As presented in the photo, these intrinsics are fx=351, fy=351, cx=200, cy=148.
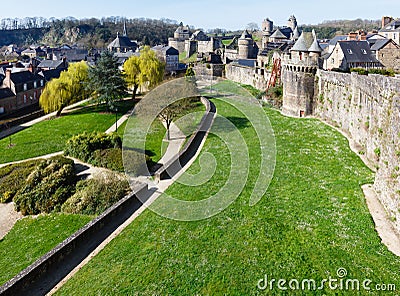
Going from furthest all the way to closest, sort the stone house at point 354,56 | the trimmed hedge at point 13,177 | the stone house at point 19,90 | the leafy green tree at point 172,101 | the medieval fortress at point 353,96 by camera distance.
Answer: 1. the stone house at point 19,90
2. the stone house at point 354,56
3. the leafy green tree at point 172,101
4. the trimmed hedge at point 13,177
5. the medieval fortress at point 353,96

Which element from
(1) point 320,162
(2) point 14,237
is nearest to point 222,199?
(1) point 320,162

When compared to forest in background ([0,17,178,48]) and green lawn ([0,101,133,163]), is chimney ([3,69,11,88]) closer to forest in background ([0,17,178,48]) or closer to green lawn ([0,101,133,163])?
green lawn ([0,101,133,163])

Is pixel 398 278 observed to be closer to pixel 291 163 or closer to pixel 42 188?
pixel 291 163

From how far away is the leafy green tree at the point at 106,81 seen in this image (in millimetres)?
37375

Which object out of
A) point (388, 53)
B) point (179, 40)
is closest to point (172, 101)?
point (388, 53)

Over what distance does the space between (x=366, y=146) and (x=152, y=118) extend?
57.4 ft

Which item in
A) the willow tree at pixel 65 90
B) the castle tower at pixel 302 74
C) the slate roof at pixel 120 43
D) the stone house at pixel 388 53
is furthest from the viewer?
the slate roof at pixel 120 43

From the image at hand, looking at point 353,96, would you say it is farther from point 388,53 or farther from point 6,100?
point 6,100

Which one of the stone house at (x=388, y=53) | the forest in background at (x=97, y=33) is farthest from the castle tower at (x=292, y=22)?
the stone house at (x=388, y=53)

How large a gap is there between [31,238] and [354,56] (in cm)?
3368

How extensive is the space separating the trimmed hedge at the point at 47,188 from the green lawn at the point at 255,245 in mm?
6208

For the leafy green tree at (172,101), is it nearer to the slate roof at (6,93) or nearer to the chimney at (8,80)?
the slate roof at (6,93)

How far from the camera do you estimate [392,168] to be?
43.9 ft

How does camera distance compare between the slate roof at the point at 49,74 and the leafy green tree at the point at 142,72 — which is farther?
the slate roof at the point at 49,74
